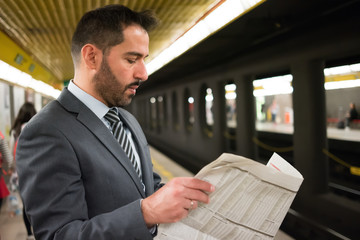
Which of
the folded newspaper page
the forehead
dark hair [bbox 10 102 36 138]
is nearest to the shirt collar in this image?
the forehead

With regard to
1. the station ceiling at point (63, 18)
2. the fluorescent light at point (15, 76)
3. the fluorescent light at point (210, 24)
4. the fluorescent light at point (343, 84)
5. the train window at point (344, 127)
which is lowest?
the train window at point (344, 127)

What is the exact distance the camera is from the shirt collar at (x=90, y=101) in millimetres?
1419

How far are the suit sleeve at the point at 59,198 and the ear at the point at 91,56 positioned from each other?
0.35m

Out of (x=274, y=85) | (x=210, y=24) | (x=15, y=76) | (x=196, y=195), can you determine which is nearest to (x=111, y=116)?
(x=196, y=195)

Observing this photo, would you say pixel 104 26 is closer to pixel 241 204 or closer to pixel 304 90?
pixel 241 204

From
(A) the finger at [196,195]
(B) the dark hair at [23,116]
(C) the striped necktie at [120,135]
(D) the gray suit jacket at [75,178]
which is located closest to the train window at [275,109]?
(B) the dark hair at [23,116]

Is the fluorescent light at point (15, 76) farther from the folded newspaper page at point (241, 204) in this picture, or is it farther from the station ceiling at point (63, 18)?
the folded newspaper page at point (241, 204)

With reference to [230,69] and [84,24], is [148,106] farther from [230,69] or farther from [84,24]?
[84,24]

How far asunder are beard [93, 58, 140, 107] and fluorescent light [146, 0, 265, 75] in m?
2.55

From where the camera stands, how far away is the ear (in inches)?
55.4

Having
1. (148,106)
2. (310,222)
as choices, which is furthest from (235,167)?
(148,106)

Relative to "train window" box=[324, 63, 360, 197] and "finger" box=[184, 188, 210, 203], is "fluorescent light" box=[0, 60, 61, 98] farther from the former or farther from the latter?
"train window" box=[324, 63, 360, 197]

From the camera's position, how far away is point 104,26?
1402mm

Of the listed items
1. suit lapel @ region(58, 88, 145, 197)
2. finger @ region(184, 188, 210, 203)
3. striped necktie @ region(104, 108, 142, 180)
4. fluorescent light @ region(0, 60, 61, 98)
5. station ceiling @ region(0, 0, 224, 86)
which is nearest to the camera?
finger @ region(184, 188, 210, 203)
